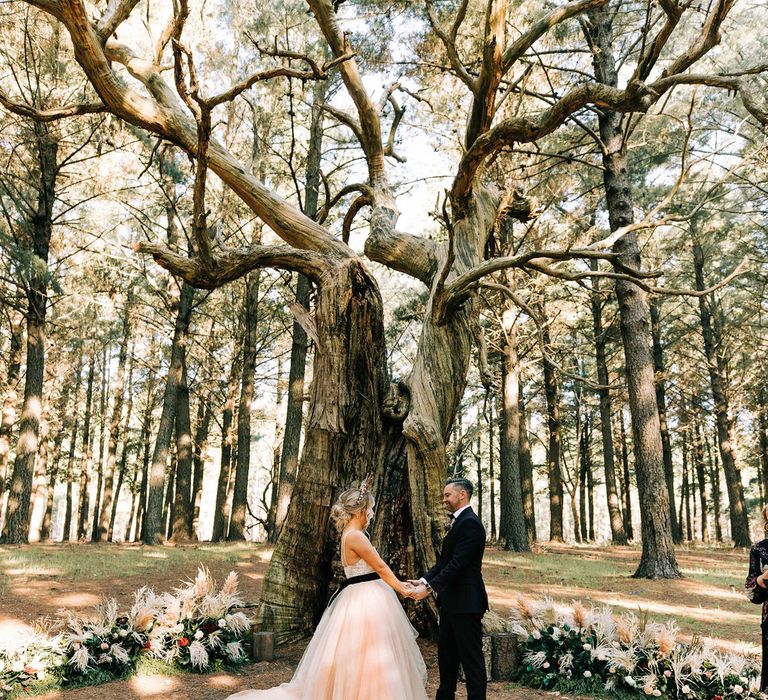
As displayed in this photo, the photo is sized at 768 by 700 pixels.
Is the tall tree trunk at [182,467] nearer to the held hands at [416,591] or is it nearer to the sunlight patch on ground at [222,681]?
the sunlight patch on ground at [222,681]

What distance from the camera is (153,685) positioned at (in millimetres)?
5152

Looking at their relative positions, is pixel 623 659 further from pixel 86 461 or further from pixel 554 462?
pixel 86 461

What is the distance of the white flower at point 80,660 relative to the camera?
16.7ft

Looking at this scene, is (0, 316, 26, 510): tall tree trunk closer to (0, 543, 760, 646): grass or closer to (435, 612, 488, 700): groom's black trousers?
(0, 543, 760, 646): grass

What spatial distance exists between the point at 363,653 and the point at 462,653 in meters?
0.75

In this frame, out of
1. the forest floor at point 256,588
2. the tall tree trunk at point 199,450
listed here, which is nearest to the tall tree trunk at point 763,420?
the forest floor at point 256,588

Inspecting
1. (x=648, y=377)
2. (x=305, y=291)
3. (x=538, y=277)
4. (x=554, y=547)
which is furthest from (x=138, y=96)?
(x=554, y=547)

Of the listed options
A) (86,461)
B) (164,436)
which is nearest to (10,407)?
(164,436)

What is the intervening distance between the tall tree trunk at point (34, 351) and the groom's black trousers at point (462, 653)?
12.3 metres

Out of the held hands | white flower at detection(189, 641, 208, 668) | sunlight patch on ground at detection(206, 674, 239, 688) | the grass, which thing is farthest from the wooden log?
white flower at detection(189, 641, 208, 668)

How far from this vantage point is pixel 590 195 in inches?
701

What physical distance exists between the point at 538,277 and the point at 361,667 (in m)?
11.9

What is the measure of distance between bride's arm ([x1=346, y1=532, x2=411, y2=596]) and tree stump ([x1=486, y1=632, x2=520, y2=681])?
183 cm

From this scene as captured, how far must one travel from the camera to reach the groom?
4133 millimetres
